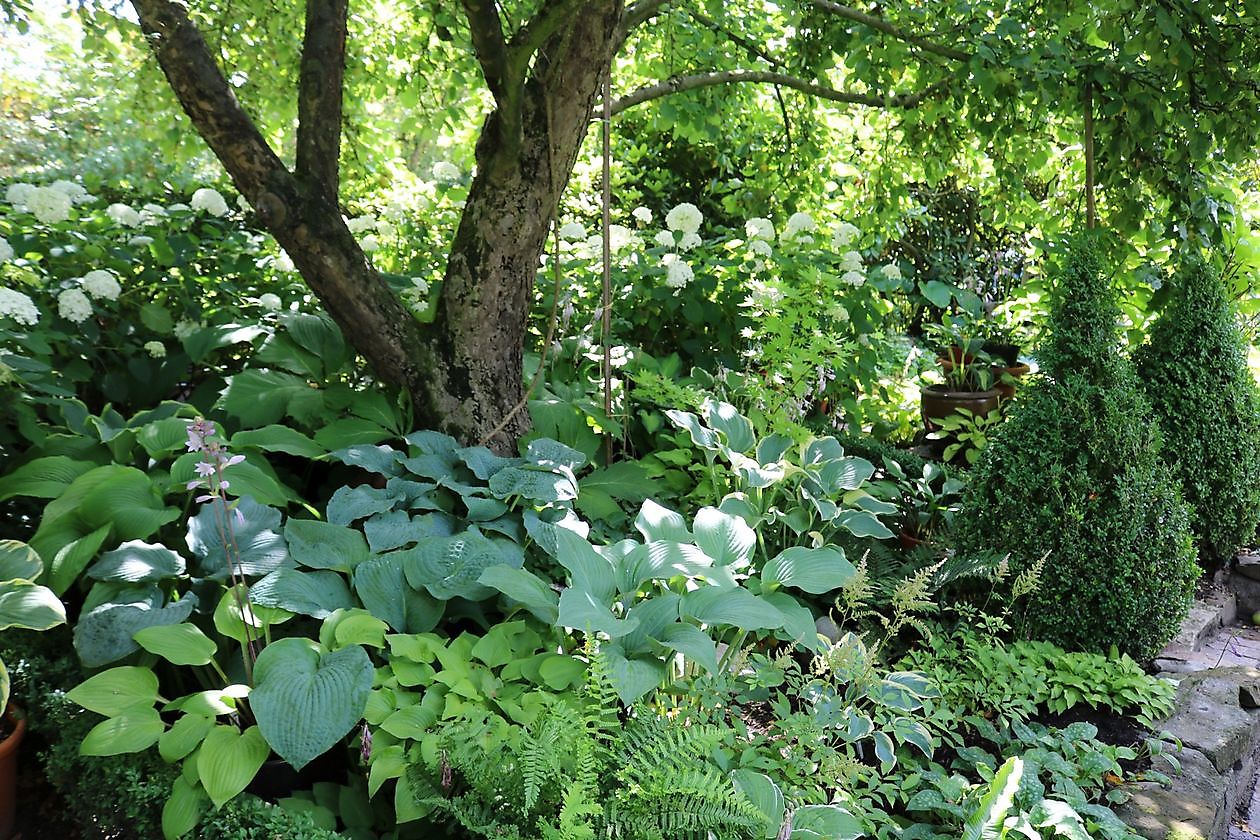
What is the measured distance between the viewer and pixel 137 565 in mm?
2006

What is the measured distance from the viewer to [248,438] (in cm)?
253

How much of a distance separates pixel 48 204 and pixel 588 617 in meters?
2.56

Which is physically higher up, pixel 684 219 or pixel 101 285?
pixel 684 219

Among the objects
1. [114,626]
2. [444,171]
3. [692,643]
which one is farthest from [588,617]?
[444,171]

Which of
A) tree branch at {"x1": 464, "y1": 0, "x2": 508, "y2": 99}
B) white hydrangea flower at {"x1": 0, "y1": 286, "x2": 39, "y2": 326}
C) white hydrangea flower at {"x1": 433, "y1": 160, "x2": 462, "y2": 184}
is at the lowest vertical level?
white hydrangea flower at {"x1": 0, "y1": 286, "x2": 39, "y2": 326}

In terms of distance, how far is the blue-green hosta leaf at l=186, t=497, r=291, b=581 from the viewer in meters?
2.07

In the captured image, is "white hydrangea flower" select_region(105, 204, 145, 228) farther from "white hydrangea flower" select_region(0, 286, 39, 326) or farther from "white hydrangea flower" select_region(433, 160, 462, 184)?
"white hydrangea flower" select_region(433, 160, 462, 184)

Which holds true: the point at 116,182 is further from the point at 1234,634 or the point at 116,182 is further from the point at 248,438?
the point at 1234,634

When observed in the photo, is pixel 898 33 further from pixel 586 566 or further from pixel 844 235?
pixel 586 566

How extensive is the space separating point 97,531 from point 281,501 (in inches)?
17.2

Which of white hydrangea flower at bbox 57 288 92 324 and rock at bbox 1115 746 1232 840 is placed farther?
white hydrangea flower at bbox 57 288 92 324

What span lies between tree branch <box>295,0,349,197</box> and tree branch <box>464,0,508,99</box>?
1.85ft

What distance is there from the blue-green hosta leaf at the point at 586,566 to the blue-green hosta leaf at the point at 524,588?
78mm

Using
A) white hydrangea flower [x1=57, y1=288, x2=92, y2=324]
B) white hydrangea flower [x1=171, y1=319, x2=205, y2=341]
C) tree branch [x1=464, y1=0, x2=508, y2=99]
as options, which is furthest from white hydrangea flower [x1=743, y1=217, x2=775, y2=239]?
white hydrangea flower [x1=57, y1=288, x2=92, y2=324]
